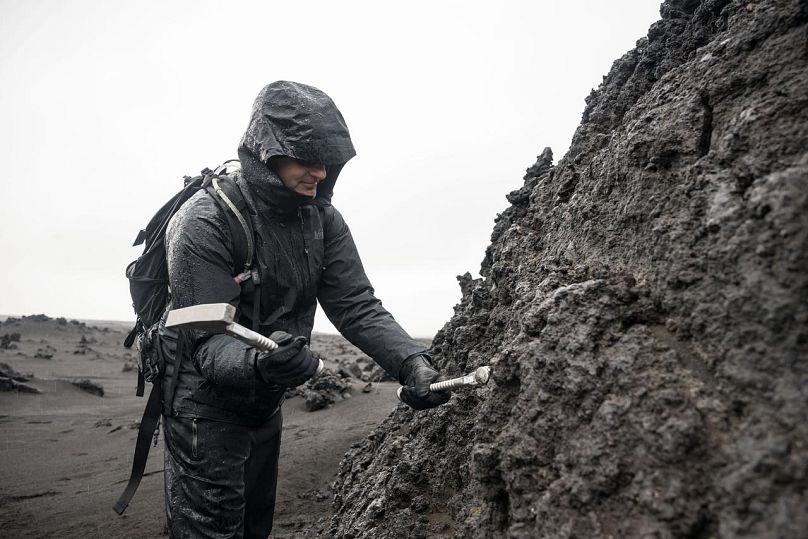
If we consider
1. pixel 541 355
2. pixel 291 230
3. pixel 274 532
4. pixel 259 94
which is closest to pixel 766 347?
pixel 541 355

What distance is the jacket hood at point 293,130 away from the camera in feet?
8.47

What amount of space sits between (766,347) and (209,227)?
7.58 feet

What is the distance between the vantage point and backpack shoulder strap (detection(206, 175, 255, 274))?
2.61 metres

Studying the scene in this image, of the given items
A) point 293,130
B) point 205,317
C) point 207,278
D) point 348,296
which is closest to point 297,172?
point 293,130

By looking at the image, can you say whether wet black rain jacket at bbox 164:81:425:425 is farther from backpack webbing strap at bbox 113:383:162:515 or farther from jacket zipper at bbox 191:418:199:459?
backpack webbing strap at bbox 113:383:162:515

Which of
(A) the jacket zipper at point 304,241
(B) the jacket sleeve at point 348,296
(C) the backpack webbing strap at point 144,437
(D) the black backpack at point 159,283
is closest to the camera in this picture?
(D) the black backpack at point 159,283

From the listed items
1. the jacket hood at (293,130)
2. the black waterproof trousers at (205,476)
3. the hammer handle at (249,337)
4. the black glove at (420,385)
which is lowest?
the black waterproof trousers at (205,476)

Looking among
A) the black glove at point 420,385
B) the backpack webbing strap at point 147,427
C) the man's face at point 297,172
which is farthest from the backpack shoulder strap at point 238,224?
the black glove at point 420,385

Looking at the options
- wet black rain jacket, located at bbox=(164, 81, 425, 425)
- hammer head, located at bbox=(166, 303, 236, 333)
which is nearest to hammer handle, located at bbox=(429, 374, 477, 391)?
wet black rain jacket, located at bbox=(164, 81, 425, 425)

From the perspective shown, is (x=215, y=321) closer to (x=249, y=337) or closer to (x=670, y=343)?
(x=249, y=337)

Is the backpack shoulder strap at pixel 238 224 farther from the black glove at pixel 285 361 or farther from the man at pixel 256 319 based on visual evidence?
the black glove at pixel 285 361

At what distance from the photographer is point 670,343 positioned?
159 cm

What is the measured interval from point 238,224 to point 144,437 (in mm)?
1358

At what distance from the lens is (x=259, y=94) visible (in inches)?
110
